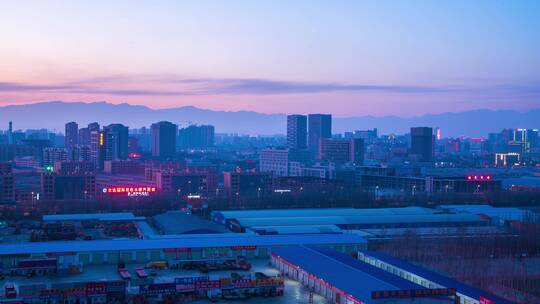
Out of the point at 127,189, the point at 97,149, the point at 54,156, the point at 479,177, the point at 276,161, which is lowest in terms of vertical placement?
the point at 127,189

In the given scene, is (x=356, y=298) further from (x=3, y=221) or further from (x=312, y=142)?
(x=312, y=142)

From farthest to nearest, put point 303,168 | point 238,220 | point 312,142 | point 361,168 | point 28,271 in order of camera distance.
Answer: point 312,142
point 303,168
point 361,168
point 238,220
point 28,271

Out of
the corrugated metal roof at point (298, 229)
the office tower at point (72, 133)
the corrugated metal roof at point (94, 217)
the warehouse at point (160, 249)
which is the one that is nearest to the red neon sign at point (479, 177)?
the corrugated metal roof at point (298, 229)

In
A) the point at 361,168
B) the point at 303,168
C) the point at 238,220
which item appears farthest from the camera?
the point at 303,168

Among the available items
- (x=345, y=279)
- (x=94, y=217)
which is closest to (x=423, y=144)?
(x=94, y=217)

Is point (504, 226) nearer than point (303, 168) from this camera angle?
Yes

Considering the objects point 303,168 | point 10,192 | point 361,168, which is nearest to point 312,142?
point 303,168

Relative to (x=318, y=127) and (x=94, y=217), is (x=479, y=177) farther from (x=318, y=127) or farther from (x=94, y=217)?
(x=318, y=127)
